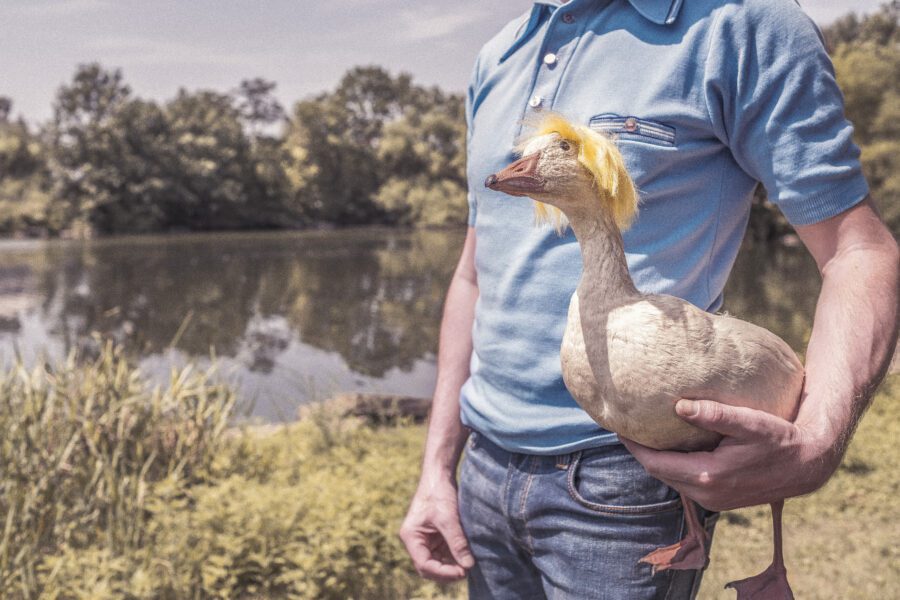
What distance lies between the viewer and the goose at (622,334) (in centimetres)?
87

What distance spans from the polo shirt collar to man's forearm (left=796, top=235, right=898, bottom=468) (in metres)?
0.45

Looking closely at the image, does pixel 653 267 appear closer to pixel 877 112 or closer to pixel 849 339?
pixel 849 339

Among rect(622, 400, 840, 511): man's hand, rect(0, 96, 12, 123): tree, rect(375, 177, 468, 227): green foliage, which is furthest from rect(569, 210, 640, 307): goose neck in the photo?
rect(0, 96, 12, 123): tree

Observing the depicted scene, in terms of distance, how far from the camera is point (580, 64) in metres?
1.31

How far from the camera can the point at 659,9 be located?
4.01 ft

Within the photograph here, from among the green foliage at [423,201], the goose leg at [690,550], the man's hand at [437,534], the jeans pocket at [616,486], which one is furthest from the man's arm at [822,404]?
the green foliage at [423,201]

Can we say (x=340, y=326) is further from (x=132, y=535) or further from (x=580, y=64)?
(x=580, y=64)

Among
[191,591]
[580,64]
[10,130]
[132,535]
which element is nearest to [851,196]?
[580,64]

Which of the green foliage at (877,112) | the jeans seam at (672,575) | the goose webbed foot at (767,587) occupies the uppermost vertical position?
the green foliage at (877,112)

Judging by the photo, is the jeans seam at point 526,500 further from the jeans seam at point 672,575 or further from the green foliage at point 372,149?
the green foliage at point 372,149

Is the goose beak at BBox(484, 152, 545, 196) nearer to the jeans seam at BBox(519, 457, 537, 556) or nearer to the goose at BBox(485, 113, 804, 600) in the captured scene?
the goose at BBox(485, 113, 804, 600)

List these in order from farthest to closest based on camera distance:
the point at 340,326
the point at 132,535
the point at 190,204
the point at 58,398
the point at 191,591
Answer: the point at 190,204 < the point at 340,326 < the point at 58,398 < the point at 132,535 < the point at 191,591

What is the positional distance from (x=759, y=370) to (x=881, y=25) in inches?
1334

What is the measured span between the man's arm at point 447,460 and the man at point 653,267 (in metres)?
0.01
